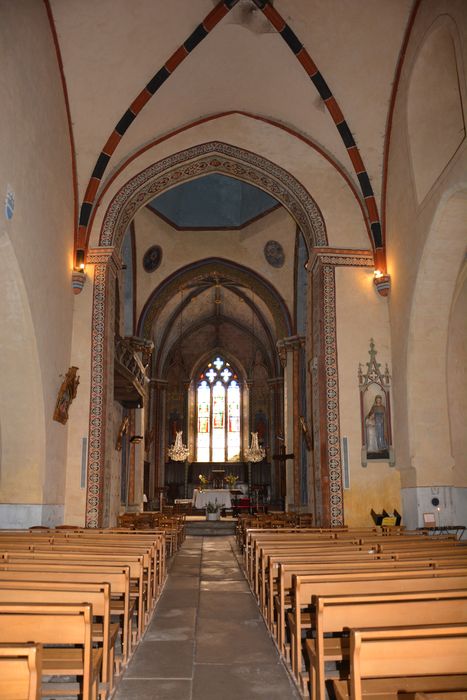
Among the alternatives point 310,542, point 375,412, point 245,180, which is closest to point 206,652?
point 310,542

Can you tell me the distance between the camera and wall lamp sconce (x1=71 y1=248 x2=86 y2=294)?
1352 cm

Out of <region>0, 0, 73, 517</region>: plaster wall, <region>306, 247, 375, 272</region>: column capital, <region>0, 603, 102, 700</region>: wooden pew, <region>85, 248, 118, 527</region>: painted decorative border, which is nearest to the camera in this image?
<region>0, 603, 102, 700</region>: wooden pew

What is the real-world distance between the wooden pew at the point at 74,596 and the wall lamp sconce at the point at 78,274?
9753 mm

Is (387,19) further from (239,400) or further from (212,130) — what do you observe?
(239,400)

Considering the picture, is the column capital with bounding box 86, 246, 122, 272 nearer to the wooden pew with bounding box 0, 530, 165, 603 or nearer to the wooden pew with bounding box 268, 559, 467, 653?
the wooden pew with bounding box 0, 530, 165, 603

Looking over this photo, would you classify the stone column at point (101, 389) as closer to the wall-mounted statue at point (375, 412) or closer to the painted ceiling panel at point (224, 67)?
the painted ceiling panel at point (224, 67)

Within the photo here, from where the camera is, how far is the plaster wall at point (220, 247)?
68.9 feet

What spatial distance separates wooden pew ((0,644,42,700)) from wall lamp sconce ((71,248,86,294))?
11.6 metres

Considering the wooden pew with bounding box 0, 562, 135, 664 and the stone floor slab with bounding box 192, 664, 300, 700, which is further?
the wooden pew with bounding box 0, 562, 135, 664

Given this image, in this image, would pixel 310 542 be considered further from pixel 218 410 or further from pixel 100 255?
pixel 218 410

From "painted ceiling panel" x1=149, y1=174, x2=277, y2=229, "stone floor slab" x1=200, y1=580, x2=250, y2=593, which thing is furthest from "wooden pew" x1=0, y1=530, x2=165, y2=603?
"painted ceiling panel" x1=149, y1=174, x2=277, y2=229

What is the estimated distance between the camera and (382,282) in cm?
1370

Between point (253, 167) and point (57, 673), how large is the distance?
13.5 metres

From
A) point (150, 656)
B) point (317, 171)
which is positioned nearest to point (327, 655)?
point (150, 656)
